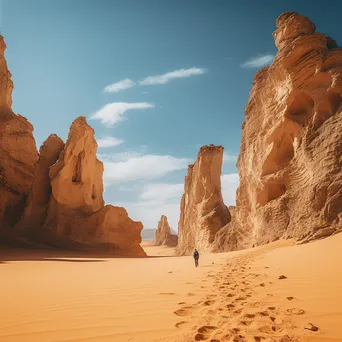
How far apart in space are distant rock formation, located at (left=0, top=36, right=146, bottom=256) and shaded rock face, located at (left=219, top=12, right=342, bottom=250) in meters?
9.83

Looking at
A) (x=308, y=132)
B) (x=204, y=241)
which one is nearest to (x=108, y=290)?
(x=308, y=132)

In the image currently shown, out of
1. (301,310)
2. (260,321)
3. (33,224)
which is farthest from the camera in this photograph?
(33,224)

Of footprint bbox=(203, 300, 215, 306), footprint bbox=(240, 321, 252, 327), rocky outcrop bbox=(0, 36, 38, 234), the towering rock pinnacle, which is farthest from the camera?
the towering rock pinnacle

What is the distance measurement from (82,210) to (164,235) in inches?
1822

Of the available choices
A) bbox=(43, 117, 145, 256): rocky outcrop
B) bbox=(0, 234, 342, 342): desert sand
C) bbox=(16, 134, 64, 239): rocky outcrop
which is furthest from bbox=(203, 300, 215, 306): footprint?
bbox=(16, 134, 64, 239): rocky outcrop

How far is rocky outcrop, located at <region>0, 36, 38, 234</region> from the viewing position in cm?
2058

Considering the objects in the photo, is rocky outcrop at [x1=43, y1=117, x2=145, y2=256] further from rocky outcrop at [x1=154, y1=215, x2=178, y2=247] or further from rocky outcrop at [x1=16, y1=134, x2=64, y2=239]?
rocky outcrop at [x1=154, y1=215, x2=178, y2=247]

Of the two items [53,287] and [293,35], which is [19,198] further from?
[293,35]

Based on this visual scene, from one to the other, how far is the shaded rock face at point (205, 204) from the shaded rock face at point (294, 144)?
8.88 metres

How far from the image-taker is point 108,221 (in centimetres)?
2080

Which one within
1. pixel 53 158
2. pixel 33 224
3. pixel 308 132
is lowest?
pixel 33 224

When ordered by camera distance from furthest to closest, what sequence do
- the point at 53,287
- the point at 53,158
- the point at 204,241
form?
1. the point at 204,241
2. the point at 53,158
3. the point at 53,287

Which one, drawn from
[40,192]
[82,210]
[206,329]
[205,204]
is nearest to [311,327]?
[206,329]

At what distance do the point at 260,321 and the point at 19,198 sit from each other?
23.3m
